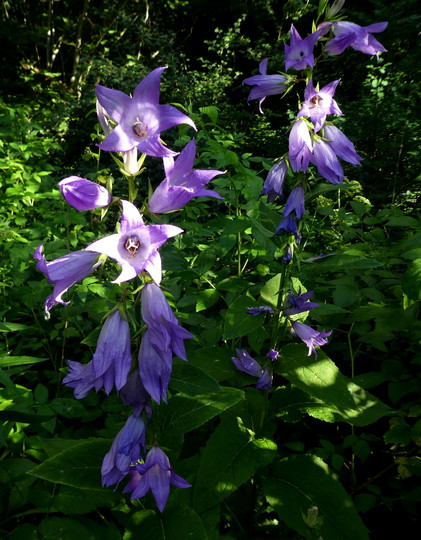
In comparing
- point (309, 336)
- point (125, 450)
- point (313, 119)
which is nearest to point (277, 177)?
point (313, 119)

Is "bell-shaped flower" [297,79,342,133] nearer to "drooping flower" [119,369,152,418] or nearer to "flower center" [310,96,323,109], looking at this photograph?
"flower center" [310,96,323,109]

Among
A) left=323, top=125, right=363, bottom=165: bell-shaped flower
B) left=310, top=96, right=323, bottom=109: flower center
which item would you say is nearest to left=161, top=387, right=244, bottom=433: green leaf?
left=323, top=125, right=363, bottom=165: bell-shaped flower

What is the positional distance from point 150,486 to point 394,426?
1.12 metres

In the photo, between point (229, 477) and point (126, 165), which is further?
point (229, 477)

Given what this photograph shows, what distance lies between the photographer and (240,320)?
1645mm

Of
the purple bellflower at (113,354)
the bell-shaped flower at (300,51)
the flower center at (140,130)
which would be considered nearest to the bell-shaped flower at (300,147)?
the bell-shaped flower at (300,51)

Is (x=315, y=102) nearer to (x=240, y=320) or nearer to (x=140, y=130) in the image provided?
(x=140, y=130)

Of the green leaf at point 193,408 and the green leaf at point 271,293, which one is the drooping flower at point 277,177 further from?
the green leaf at point 193,408

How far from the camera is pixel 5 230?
2818mm

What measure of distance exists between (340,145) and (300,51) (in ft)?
1.18

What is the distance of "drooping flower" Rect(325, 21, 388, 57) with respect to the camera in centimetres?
142

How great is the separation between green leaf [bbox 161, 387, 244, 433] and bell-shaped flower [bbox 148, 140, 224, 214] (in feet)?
2.18

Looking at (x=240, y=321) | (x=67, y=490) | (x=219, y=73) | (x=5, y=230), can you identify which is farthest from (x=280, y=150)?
(x=67, y=490)

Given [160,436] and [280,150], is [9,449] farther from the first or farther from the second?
[280,150]
